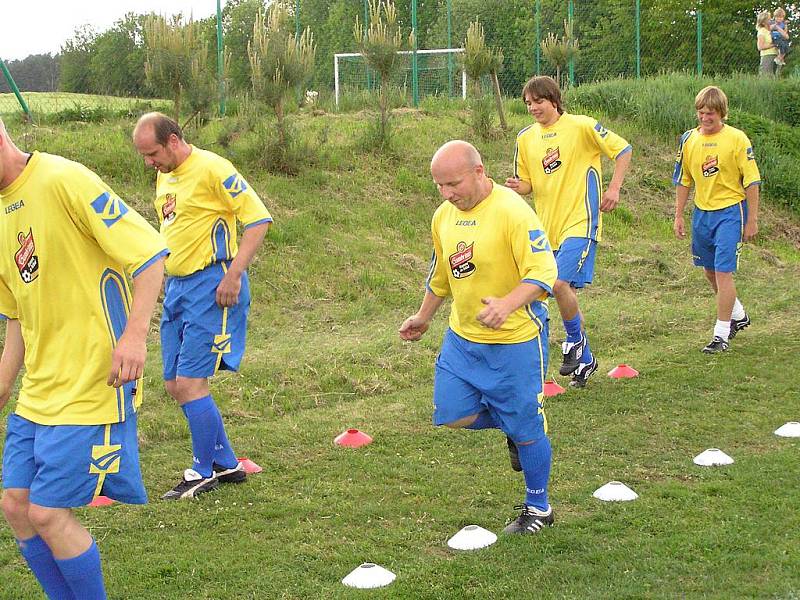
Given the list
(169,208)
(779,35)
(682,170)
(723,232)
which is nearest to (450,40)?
(779,35)

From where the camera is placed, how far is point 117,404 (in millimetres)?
3811

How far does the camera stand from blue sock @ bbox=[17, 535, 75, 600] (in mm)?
3900

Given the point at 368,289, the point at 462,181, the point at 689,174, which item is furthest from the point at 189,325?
the point at 368,289

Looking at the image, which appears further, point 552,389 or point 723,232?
point 723,232

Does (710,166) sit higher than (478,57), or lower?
lower

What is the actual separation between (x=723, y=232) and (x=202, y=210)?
516 cm

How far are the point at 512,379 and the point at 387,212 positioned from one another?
9.96 metres

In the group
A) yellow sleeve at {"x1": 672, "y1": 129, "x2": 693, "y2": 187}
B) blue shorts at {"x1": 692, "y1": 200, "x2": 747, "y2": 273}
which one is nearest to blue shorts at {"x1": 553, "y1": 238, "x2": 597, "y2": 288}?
blue shorts at {"x1": 692, "y1": 200, "x2": 747, "y2": 273}

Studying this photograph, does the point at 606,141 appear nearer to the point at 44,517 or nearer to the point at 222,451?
the point at 222,451

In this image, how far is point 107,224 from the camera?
3.69 meters

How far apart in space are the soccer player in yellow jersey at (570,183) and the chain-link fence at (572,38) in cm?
1282

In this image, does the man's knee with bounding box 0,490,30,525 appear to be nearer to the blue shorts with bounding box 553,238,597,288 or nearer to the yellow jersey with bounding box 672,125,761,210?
the blue shorts with bounding box 553,238,597,288

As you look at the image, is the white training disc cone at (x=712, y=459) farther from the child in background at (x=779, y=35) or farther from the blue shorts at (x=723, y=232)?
the child in background at (x=779, y=35)

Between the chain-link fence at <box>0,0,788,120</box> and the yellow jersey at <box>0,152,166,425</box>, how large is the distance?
55.6 ft
